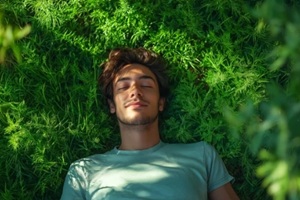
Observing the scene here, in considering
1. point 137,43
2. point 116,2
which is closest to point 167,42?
point 137,43

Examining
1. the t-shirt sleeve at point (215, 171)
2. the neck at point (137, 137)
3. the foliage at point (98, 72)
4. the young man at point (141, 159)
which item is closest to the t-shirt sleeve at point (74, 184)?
the young man at point (141, 159)

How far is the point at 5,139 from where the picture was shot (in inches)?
124

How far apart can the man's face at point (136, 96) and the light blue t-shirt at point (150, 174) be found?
18cm

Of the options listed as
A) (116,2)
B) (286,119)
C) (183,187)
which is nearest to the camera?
(286,119)

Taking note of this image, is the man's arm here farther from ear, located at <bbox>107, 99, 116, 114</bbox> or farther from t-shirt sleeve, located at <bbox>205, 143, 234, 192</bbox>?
→ ear, located at <bbox>107, 99, 116, 114</bbox>

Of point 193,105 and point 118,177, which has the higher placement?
point 193,105

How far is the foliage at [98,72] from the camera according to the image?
10.3 ft

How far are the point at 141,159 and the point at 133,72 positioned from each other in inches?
19.7

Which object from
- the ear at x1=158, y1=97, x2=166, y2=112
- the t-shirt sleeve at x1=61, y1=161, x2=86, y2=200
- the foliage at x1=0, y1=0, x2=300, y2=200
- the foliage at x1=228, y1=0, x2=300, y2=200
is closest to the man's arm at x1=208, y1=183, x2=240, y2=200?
the foliage at x1=0, y1=0, x2=300, y2=200

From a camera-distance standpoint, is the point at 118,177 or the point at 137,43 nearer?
the point at 118,177

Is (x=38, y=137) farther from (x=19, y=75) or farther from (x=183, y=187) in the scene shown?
(x=183, y=187)

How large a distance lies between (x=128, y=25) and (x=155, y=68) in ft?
1.02

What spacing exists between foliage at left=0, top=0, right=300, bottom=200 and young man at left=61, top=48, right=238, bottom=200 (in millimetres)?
121

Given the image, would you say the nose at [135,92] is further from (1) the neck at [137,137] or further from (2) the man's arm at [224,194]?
(2) the man's arm at [224,194]
